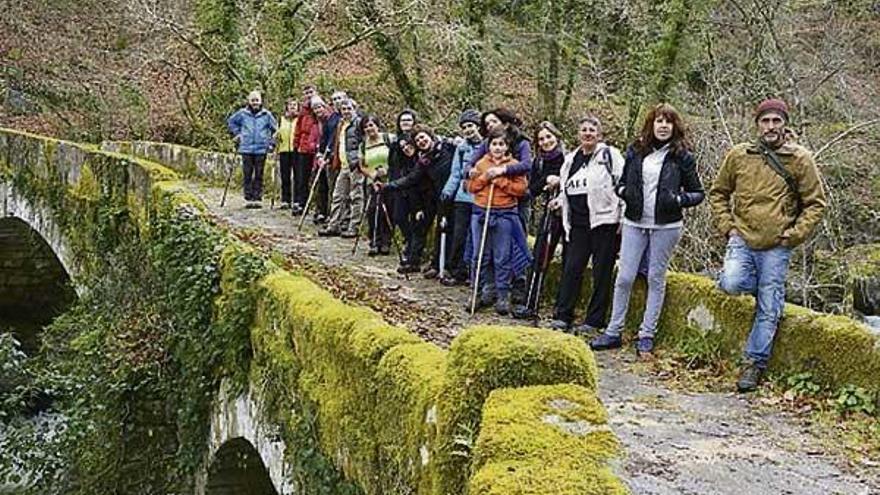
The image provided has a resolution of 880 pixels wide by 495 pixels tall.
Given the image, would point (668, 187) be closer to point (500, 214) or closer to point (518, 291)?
point (500, 214)

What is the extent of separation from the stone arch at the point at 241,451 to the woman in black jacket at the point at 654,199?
2.46 meters

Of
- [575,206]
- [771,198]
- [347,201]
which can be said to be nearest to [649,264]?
[575,206]

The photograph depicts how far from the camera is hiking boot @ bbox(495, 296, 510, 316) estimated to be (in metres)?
A: 8.01

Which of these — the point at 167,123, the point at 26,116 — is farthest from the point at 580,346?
the point at 26,116

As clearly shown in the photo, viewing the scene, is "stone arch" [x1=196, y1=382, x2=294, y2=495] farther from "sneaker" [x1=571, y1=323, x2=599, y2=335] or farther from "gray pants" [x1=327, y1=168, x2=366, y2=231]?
"gray pants" [x1=327, y1=168, x2=366, y2=231]

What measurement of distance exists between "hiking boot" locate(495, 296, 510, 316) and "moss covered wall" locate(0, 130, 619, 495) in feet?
5.63

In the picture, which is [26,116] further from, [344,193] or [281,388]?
[281,388]

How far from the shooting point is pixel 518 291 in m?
8.45

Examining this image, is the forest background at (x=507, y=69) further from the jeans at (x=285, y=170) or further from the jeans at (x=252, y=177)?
the jeans at (x=252, y=177)

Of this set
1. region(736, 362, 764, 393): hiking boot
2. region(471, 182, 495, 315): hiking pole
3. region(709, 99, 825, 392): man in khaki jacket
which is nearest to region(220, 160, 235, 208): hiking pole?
region(471, 182, 495, 315): hiking pole

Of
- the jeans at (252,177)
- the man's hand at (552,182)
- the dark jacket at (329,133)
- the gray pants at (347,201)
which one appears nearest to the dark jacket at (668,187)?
the man's hand at (552,182)

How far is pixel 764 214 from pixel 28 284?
61.7 ft

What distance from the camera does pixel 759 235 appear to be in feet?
19.3

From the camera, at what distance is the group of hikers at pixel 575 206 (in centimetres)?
590
